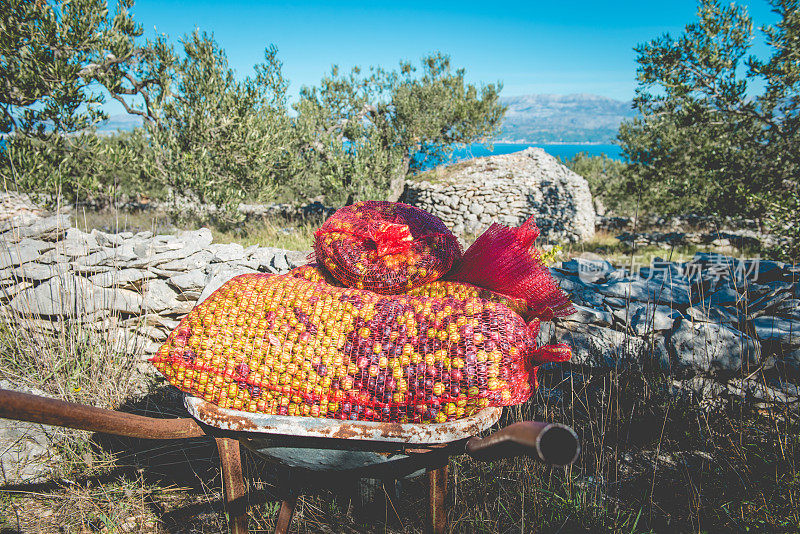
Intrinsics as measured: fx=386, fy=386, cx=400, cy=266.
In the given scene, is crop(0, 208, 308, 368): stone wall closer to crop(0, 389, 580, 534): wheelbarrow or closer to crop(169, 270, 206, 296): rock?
crop(169, 270, 206, 296): rock

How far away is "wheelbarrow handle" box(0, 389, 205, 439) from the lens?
87cm

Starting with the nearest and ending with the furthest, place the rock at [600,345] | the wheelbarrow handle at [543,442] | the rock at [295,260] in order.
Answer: the wheelbarrow handle at [543,442], the rock at [600,345], the rock at [295,260]

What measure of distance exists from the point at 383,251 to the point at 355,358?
54 cm

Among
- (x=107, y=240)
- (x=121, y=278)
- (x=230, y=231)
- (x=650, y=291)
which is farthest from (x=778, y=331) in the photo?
(x=230, y=231)

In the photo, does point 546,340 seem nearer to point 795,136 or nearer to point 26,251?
point 26,251

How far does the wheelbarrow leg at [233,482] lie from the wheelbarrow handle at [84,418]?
12 cm

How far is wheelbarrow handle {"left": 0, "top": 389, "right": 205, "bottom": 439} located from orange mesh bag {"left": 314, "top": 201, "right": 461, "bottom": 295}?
2.65ft

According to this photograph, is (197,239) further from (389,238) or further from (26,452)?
(389,238)

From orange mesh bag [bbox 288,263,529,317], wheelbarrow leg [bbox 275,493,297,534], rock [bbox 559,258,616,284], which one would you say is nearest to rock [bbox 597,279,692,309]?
rock [bbox 559,258,616,284]

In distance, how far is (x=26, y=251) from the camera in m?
3.36

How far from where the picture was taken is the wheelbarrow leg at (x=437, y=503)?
139 cm

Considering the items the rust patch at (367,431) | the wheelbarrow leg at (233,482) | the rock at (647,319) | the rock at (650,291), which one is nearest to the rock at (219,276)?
the wheelbarrow leg at (233,482)

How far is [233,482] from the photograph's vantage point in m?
1.46

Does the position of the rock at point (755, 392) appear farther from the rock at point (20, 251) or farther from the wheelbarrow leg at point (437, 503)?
the rock at point (20, 251)
